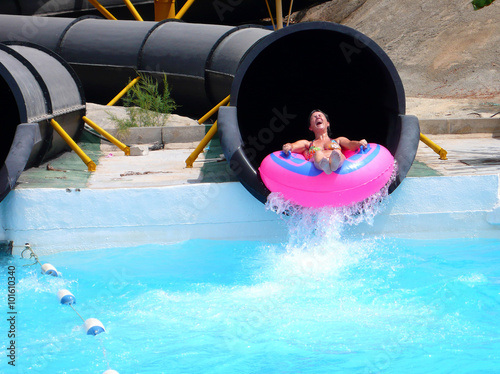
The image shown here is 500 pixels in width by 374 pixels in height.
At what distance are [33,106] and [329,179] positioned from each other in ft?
9.16

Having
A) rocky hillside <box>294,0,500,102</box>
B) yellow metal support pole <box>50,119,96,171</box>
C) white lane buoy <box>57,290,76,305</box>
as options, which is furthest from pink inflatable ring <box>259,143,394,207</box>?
rocky hillside <box>294,0,500,102</box>

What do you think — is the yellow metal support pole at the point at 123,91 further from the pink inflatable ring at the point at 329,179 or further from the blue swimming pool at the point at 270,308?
the pink inflatable ring at the point at 329,179

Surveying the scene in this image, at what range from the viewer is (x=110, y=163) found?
6.45m

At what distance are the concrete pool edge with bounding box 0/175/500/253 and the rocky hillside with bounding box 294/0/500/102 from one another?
5653mm

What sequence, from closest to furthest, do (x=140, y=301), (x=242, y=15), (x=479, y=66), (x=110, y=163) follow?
(x=140, y=301) → (x=110, y=163) → (x=479, y=66) → (x=242, y=15)

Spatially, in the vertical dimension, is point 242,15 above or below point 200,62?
below

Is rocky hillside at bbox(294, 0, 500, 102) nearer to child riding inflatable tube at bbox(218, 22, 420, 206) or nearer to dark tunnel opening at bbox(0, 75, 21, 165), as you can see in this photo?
child riding inflatable tube at bbox(218, 22, 420, 206)

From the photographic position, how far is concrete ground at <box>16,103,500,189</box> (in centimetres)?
547

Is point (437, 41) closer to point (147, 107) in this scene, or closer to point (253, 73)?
point (147, 107)

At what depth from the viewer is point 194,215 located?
514 cm

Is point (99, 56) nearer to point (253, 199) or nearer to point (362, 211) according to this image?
point (253, 199)

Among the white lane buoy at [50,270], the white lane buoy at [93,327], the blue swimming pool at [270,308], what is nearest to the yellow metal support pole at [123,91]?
the blue swimming pool at [270,308]

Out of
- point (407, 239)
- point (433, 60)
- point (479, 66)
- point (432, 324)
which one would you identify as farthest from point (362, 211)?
point (433, 60)

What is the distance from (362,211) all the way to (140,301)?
1.96 meters
